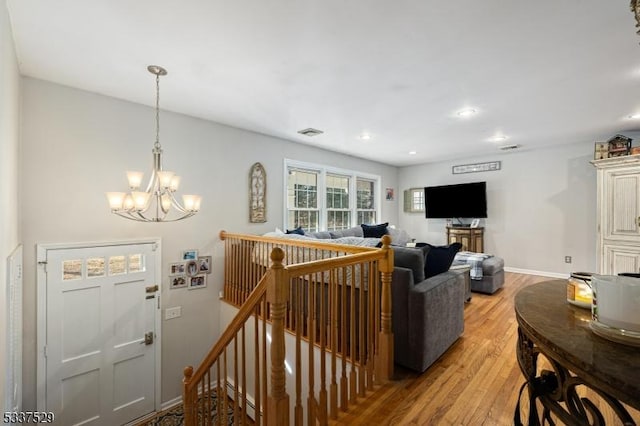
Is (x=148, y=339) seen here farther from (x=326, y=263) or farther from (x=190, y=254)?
(x=326, y=263)

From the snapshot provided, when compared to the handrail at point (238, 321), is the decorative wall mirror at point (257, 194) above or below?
above

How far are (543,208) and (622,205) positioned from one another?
59.4 inches

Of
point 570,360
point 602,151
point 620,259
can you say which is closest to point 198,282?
point 570,360

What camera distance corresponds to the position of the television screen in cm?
632

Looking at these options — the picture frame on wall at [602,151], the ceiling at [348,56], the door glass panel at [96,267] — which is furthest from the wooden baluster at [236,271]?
the picture frame on wall at [602,151]

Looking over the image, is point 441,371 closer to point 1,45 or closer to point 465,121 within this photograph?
point 465,121

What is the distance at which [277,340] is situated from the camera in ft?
4.84

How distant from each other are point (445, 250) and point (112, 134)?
3819 millimetres

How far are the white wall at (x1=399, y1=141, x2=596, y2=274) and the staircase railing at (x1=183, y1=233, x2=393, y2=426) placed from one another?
5198mm

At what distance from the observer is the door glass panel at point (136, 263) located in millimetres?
3226

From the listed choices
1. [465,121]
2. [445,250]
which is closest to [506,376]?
[445,250]

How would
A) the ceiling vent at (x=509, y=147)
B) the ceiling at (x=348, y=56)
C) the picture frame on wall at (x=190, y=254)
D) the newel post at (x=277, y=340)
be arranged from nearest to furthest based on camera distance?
the newel post at (x=277, y=340), the ceiling at (x=348, y=56), the picture frame on wall at (x=190, y=254), the ceiling vent at (x=509, y=147)

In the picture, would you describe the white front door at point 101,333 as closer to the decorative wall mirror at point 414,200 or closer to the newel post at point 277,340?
the newel post at point 277,340

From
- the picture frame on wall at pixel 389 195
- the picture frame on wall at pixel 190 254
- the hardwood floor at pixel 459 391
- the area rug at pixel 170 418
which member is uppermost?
the picture frame on wall at pixel 389 195
